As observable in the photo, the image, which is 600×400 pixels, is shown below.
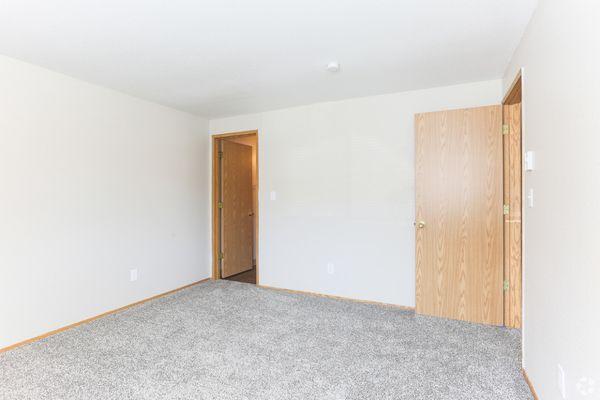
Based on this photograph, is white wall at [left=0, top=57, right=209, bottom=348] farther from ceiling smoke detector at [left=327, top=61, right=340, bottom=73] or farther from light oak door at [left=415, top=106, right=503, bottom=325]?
light oak door at [left=415, top=106, right=503, bottom=325]

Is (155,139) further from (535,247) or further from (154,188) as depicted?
(535,247)

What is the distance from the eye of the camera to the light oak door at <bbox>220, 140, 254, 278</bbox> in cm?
460

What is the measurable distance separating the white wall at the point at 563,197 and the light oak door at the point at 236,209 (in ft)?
11.6

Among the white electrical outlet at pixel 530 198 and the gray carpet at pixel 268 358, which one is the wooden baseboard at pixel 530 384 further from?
the white electrical outlet at pixel 530 198

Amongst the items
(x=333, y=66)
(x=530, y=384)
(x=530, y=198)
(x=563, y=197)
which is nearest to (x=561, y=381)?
(x=530, y=384)

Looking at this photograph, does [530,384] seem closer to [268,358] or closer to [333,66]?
[268,358]

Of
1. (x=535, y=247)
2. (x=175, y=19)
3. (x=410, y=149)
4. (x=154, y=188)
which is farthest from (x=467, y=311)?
(x=154, y=188)

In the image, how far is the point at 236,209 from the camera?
4852 mm

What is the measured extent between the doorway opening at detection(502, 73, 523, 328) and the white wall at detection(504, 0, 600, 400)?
2.66ft

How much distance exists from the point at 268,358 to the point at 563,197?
195 cm

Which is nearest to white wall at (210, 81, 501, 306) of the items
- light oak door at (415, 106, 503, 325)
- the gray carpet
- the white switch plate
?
light oak door at (415, 106, 503, 325)

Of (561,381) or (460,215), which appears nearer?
(561,381)

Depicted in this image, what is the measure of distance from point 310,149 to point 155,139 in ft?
5.72

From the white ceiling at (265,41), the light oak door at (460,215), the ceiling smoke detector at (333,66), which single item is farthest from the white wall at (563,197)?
the ceiling smoke detector at (333,66)
